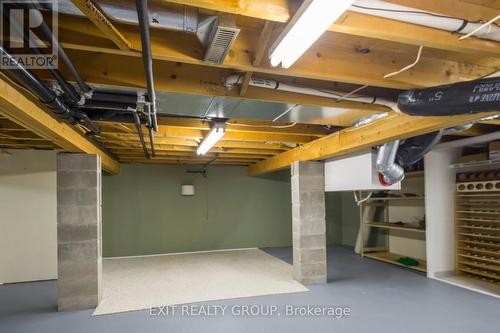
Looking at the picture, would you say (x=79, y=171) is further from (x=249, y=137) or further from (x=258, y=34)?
(x=258, y=34)

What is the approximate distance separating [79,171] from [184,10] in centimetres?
291

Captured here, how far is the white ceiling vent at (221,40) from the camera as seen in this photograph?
1.21m

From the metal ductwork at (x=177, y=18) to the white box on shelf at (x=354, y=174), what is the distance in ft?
8.70

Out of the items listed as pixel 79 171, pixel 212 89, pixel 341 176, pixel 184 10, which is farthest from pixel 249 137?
pixel 184 10

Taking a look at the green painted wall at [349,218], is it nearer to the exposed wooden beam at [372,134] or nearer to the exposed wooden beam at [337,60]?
the exposed wooden beam at [372,134]

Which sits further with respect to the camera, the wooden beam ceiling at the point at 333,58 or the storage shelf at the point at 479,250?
the storage shelf at the point at 479,250

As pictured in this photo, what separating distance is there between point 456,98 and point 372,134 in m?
1.18

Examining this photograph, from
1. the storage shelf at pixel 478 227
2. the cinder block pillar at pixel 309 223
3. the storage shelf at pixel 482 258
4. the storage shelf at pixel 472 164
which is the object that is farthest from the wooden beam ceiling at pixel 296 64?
the storage shelf at pixel 482 258

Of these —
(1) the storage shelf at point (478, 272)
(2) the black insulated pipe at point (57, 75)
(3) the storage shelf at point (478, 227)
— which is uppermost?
(2) the black insulated pipe at point (57, 75)

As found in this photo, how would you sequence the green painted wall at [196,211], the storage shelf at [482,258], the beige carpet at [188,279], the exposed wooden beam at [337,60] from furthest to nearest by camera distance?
the green painted wall at [196,211], the storage shelf at [482,258], the beige carpet at [188,279], the exposed wooden beam at [337,60]

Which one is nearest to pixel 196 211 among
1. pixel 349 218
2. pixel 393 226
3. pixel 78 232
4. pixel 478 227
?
pixel 78 232

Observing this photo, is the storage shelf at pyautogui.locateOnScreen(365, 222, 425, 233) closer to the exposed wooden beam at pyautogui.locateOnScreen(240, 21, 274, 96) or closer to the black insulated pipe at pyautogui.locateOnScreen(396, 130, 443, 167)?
the black insulated pipe at pyautogui.locateOnScreen(396, 130, 443, 167)

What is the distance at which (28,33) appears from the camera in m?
1.23

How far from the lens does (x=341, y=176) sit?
3.98 m
